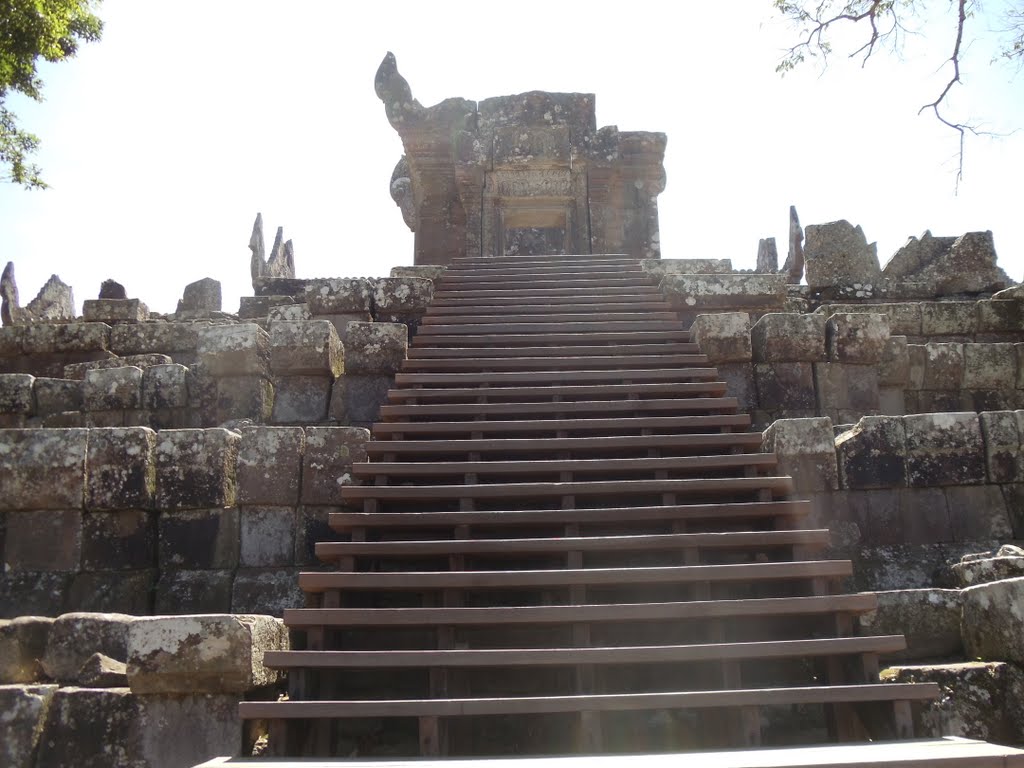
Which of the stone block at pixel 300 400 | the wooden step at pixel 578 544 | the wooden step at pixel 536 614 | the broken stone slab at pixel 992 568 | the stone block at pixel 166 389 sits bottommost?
the wooden step at pixel 536 614

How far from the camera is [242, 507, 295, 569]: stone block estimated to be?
4914 millimetres

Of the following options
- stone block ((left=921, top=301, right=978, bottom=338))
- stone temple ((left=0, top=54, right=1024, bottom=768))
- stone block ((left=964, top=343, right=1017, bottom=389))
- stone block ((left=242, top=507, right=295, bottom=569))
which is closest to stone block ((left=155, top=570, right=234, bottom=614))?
stone temple ((left=0, top=54, right=1024, bottom=768))

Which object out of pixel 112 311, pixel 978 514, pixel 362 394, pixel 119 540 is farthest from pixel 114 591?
pixel 112 311

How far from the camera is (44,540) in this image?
4.89 metres

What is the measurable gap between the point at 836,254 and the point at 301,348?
7.34m

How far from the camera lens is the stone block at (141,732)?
11.4 ft

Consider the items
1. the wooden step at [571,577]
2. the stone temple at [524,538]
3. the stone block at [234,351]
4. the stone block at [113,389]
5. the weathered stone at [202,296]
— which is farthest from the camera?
the weathered stone at [202,296]

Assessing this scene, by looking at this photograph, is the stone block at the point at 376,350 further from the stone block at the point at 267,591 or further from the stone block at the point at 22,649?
the stone block at the point at 22,649

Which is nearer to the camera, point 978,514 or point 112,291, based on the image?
point 978,514

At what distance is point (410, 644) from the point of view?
161 inches

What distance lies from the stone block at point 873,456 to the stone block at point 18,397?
6.85m

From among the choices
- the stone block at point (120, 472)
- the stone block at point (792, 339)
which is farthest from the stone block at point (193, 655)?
the stone block at point (792, 339)

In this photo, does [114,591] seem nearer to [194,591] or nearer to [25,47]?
[194,591]

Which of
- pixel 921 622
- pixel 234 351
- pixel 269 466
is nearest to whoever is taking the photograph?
pixel 921 622
